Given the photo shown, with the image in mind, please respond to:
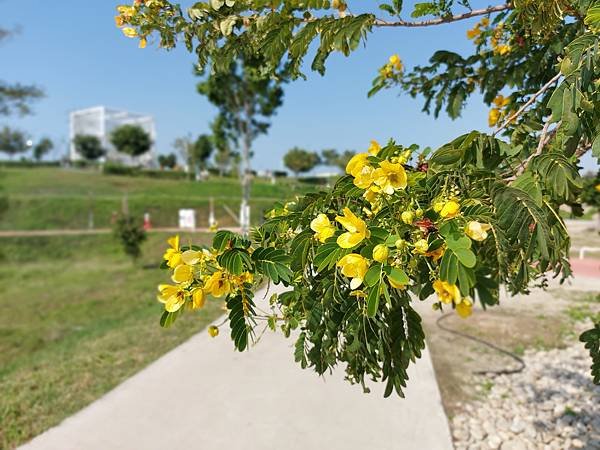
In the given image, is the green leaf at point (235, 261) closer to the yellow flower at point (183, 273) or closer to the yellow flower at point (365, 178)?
the yellow flower at point (183, 273)

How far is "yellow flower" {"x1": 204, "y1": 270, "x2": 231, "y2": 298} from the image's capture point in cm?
82

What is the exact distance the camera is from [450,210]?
0.72 m

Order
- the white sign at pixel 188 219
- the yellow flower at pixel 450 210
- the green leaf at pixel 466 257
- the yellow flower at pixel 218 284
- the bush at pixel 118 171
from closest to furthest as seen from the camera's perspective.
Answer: the green leaf at pixel 466 257 < the yellow flower at pixel 450 210 < the yellow flower at pixel 218 284 < the white sign at pixel 188 219 < the bush at pixel 118 171

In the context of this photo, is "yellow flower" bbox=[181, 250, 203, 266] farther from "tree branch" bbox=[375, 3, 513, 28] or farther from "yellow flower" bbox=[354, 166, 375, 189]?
"tree branch" bbox=[375, 3, 513, 28]

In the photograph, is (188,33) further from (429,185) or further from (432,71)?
(432,71)

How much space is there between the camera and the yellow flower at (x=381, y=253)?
66 centimetres

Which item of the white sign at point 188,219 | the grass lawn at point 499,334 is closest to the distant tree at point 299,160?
the white sign at point 188,219

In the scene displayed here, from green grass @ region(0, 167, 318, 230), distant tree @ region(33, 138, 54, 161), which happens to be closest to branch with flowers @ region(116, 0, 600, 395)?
green grass @ region(0, 167, 318, 230)

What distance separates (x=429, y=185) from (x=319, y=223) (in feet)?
0.76

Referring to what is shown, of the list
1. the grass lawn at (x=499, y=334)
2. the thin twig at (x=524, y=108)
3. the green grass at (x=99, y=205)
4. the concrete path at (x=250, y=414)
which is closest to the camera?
the thin twig at (x=524, y=108)

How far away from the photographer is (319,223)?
818 millimetres

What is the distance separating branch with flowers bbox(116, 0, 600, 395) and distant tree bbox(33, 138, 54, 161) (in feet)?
165

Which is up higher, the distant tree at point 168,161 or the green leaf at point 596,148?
the distant tree at point 168,161

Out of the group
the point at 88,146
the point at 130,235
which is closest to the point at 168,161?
the point at 88,146
